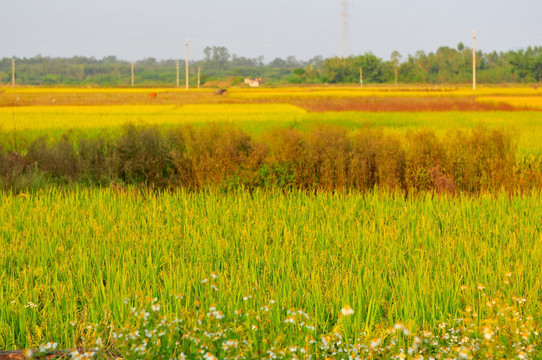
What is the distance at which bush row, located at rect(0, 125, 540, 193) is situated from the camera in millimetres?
9133

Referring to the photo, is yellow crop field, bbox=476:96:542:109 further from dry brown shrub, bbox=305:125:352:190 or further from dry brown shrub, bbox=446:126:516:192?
dry brown shrub, bbox=305:125:352:190

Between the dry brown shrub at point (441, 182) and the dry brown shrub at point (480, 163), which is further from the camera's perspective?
the dry brown shrub at point (480, 163)

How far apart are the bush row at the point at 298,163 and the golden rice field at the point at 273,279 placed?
1.81 metres

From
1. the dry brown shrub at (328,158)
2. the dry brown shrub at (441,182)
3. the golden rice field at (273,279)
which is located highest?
the dry brown shrub at (328,158)

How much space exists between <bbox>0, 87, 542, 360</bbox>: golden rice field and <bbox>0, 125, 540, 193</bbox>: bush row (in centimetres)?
181

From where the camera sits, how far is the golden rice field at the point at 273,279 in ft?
11.3

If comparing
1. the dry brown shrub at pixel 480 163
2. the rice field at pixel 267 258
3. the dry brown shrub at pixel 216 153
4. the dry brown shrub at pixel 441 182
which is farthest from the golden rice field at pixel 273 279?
the dry brown shrub at pixel 216 153

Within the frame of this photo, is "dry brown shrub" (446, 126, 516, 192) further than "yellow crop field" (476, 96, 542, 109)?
Result: No

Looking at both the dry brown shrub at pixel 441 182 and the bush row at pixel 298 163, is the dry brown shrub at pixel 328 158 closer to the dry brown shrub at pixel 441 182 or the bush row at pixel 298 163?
the bush row at pixel 298 163

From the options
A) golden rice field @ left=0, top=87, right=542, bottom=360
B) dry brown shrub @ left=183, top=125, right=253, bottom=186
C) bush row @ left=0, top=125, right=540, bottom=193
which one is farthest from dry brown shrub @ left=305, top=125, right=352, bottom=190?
golden rice field @ left=0, top=87, right=542, bottom=360

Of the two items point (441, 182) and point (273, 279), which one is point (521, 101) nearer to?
point (441, 182)

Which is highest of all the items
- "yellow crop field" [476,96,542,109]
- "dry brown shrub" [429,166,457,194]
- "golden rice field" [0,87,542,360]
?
"yellow crop field" [476,96,542,109]

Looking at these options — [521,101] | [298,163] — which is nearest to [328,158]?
[298,163]

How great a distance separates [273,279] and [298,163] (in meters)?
5.17
